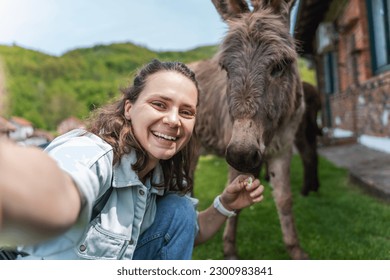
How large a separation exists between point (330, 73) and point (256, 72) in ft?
21.7

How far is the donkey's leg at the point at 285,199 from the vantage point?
70.0 inches

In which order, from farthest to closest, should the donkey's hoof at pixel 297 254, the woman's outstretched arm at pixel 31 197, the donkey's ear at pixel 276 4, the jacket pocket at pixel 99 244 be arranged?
the donkey's hoof at pixel 297 254, the donkey's ear at pixel 276 4, the jacket pocket at pixel 99 244, the woman's outstretched arm at pixel 31 197

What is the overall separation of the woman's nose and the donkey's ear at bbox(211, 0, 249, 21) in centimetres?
84

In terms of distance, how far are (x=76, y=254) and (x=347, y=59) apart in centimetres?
564

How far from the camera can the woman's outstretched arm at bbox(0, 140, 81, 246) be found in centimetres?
39

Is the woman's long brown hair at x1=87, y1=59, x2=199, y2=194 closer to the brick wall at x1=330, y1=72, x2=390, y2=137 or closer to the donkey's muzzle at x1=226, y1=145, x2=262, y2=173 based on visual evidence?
the donkey's muzzle at x1=226, y1=145, x2=262, y2=173

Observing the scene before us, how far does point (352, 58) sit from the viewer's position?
16.9ft

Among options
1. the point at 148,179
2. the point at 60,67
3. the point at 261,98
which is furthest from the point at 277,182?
the point at 60,67

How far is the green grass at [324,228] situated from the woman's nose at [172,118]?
991 millimetres

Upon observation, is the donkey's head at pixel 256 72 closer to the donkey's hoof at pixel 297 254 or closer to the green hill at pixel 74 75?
the donkey's hoof at pixel 297 254

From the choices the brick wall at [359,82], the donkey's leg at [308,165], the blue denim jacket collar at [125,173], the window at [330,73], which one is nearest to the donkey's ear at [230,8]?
the blue denim jacket collar at [125,173]

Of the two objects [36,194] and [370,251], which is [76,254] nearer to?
[36,194]

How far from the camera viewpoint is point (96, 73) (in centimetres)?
370

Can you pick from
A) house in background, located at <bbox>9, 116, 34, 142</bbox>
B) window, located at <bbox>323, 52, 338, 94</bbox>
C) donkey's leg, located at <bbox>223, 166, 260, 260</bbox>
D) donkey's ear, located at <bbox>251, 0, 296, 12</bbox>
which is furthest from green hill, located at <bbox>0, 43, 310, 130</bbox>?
window, located at <bbox>323, 52, 338, 94</bbox>
